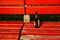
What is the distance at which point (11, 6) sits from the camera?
3.94 metres

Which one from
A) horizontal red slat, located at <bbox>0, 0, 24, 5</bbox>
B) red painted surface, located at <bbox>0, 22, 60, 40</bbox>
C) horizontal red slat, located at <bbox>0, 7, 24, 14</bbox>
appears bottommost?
red painted surface, located at <bbox>0, 22, 60, 40</bbox>

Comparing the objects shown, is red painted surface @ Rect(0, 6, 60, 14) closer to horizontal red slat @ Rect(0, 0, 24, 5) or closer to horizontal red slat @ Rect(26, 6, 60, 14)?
horizontal red slat @ Rect(26, 6, 60, 14)

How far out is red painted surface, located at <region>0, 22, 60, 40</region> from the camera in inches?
121

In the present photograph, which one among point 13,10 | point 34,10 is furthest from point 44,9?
point 13,10

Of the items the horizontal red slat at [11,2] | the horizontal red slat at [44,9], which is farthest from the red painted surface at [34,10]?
the horizontal red slat at [11,2]

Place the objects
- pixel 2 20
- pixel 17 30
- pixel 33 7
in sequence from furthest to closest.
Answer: pixel 2 20 → pixel 33 7 → pixel 17 30

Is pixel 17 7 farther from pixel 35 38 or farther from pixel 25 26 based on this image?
pixel 35 38

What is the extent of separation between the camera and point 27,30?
332 cm

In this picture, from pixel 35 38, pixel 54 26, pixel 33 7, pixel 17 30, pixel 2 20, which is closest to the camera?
pixel 35 38

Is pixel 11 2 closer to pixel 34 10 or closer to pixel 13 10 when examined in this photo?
pixel 13 10

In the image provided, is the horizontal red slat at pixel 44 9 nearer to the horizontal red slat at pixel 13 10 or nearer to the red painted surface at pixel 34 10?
the red painted surface at pixel 34 10

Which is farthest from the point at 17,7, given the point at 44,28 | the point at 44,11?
the point at 44,28

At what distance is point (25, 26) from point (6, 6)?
834 millimetres

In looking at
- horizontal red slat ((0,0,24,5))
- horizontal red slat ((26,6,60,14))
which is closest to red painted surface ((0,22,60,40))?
horizontal red slat ((26,6,60,14))
